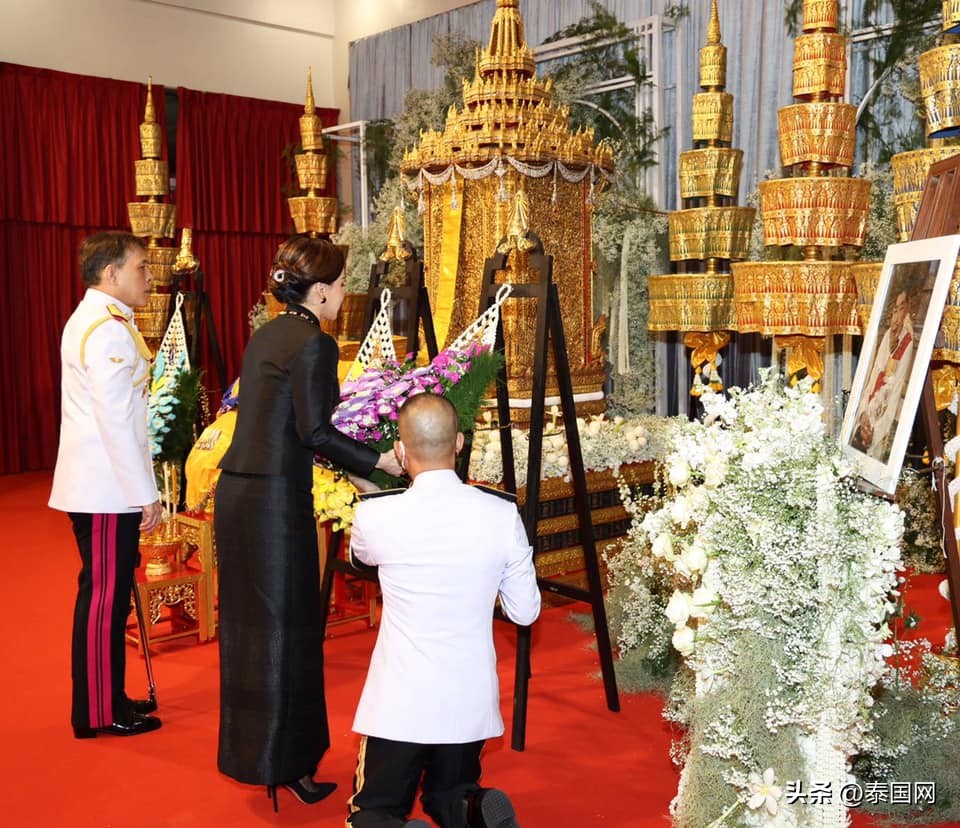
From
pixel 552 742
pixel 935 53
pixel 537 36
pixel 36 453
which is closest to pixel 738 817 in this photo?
pixel 552 742

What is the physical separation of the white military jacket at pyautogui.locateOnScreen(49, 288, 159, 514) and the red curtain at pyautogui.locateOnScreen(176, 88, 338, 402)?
25.2 feet

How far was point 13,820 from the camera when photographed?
308 cm

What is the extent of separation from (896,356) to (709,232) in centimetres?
302

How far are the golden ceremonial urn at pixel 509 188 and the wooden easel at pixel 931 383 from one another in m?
3.20

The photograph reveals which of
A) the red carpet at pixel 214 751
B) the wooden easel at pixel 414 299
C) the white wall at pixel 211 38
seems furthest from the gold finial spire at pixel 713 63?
the white wall at pixel 211 38

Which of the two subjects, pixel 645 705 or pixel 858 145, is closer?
pixel 645 705

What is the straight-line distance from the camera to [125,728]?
3.70m

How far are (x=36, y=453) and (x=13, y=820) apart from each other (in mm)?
8047

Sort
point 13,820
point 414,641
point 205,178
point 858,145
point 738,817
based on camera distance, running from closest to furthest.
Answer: point 414,641 → point 738,817 → point 13,820 → point 858,145 → point 205,178

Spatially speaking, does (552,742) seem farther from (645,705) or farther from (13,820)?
(13,820)

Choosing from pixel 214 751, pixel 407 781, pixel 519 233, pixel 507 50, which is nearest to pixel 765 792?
pixel 407 781

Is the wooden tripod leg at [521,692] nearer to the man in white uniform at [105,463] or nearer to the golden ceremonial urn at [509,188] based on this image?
the man in white uniform at [105,463]

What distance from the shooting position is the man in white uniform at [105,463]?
350 centimetres

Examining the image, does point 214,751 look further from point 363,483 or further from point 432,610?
point 432,610
